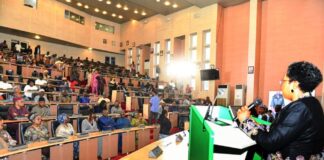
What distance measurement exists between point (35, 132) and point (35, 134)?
4 centimetres

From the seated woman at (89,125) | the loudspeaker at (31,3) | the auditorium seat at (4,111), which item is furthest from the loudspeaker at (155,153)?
the loudspeaker at (31,3)

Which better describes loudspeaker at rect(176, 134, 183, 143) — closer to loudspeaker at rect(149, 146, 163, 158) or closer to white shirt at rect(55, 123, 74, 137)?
loudspeaker at rect(149, 146, 163, 158)

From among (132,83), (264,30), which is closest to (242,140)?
(264,30)

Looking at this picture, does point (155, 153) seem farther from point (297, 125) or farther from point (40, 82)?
point (40, 82)

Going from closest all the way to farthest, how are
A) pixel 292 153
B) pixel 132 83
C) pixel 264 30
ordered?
pixel 292 153 < pixel 264 30 < pixel 132 83

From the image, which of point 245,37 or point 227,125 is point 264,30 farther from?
point 227,125

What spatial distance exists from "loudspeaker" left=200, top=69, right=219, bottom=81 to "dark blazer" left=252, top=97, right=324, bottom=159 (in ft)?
36.9

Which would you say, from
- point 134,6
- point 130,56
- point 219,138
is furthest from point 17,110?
point 130,56

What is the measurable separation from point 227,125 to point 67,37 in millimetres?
16814

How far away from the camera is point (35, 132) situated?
5.04 meters

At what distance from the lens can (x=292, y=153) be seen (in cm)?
135

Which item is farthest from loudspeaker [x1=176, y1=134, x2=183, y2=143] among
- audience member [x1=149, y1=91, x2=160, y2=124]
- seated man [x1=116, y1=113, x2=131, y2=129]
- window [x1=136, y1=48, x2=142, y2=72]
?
window [x1=136, y1=48, x2=142, y2=72]

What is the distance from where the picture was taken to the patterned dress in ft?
16.2

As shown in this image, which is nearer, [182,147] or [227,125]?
[227,125]
